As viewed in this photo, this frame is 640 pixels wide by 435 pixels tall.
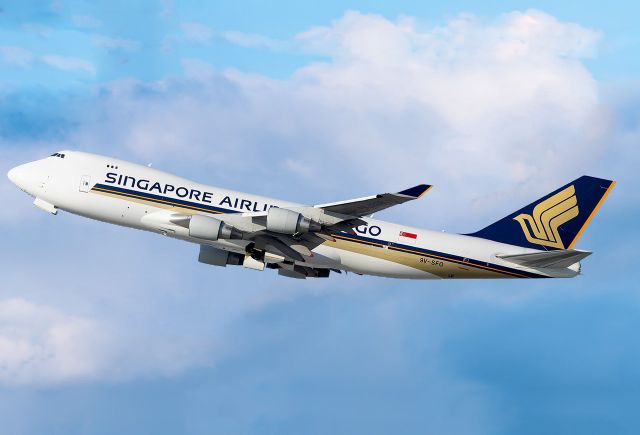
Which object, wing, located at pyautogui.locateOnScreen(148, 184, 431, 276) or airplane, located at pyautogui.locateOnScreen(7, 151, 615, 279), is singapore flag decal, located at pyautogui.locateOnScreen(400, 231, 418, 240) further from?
wing, located at pyautogui.locateOnScreen(148, 184, 431, 276)

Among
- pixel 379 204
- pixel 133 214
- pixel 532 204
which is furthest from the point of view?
pixel 532 204

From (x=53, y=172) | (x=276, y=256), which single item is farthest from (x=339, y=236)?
(x=53, y=172)

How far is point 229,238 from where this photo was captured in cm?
5066

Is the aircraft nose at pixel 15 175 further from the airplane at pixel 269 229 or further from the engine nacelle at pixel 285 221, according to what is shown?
the engine nacelle at pixel 285 221

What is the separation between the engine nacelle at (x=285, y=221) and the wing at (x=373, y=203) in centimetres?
125

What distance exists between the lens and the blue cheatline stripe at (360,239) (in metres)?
52.4

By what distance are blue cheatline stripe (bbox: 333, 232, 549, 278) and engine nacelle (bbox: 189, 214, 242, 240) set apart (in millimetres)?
6557

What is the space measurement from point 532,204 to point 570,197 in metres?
2.26

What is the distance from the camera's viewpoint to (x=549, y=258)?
53031mm

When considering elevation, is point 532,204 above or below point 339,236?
above

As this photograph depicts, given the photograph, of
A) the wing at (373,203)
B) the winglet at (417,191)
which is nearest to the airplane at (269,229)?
the wing at (373,203)

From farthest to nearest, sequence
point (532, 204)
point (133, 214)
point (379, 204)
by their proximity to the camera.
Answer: point (532, 204)
point (133, 214)
point (379, 204)

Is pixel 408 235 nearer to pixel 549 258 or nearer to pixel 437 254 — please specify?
pixel 437 254

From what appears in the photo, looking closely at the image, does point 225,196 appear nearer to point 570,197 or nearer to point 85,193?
point 85,193
